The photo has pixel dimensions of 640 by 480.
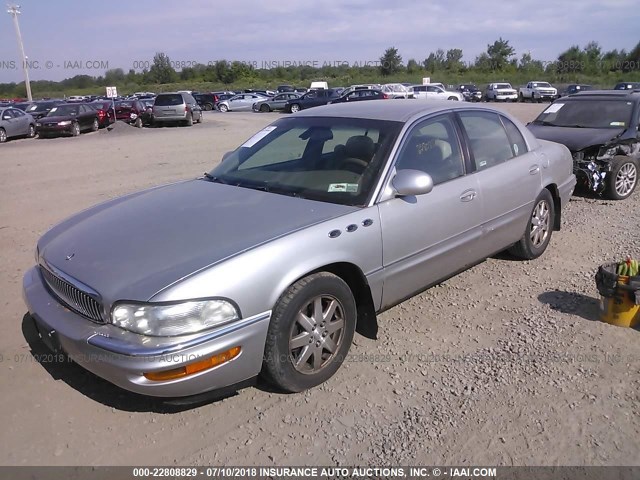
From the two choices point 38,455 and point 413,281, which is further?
point 413,281

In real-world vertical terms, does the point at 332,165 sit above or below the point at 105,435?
above

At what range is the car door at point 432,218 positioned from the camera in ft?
11.8

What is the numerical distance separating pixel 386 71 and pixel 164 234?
8095 cm

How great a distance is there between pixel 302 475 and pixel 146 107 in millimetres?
28456

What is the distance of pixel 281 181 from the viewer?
386cm

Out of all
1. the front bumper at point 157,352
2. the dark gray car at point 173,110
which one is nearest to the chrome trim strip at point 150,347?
the front bumper at point 157,352

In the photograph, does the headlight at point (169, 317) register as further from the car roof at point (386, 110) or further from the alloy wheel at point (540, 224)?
the alloy wheel at point (540, 224)

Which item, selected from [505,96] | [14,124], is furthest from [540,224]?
[505,96]

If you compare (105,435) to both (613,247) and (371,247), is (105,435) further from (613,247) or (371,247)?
(613,247)

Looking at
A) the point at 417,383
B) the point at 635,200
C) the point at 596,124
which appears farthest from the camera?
the point at 596,124

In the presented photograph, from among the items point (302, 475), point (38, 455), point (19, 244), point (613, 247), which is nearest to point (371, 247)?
point (302, 475)

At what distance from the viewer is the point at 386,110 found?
4.25m

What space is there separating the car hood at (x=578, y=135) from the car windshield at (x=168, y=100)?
68.9ft

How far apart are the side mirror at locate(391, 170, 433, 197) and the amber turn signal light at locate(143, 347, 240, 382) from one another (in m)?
1.53
